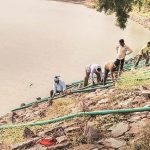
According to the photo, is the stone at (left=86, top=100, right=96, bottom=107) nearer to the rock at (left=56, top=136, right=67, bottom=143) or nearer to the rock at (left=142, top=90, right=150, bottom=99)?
the rock at (left=142, top=90, right=150, bottom=99)

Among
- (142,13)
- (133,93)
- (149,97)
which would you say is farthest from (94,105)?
(142,13)

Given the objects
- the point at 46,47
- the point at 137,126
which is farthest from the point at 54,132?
the point at 46,47

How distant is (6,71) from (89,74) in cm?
1199

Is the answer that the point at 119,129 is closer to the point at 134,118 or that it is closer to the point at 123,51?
the point at 134,118

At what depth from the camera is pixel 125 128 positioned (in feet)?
32.4

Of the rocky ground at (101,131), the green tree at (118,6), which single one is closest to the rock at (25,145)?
the rocky ground at (101,131)

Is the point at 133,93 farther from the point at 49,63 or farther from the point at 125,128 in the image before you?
the point at 49,63

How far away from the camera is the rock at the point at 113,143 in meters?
9.12

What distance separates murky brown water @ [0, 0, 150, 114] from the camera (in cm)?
2474

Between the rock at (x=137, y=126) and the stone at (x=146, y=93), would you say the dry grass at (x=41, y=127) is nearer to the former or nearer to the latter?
the stone at (x=146, y=93)

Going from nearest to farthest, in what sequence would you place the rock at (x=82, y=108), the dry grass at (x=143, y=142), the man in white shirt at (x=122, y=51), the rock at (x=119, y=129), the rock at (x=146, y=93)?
the dry grass at (x=143, y=142) → the rock at (x=119, y=129) → the rock at (x=146, y=93) → the rock at (x=82, y=108) → the man in white shirt at (x=122, y=51)

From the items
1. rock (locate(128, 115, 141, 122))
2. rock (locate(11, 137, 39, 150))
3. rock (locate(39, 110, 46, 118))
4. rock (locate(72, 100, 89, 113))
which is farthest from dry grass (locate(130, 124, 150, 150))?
rock (locate(39, 110, 46, 118))

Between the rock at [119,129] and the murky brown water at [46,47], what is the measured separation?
1056 cm

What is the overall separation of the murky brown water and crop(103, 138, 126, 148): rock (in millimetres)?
11049
